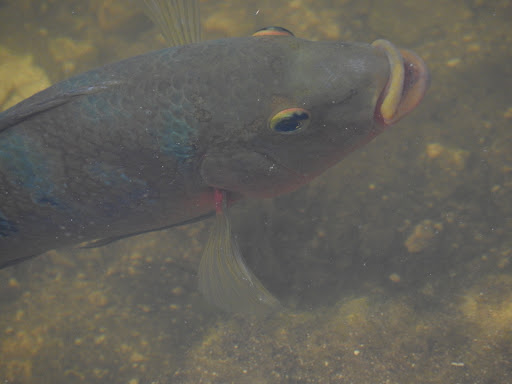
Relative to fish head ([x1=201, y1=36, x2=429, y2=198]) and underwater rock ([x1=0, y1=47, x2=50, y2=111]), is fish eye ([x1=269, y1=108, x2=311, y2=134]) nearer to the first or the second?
fish head ([x1=201, y1=36, x2=429, y2=198])

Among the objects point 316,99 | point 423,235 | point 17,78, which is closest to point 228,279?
point 316,99

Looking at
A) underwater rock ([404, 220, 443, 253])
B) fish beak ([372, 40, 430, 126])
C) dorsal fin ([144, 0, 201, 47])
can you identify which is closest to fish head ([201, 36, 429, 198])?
fish beak ([372, 40, 430, 126])

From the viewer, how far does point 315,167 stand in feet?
8.21

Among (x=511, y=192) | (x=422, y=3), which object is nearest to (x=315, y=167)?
(x=511, y=192)

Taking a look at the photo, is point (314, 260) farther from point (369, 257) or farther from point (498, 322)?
point (498, 322)

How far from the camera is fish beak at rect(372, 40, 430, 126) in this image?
211cm

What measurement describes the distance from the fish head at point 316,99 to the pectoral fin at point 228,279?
0.58 meters

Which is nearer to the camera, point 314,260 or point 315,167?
point 315,167

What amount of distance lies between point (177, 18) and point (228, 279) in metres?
2.27

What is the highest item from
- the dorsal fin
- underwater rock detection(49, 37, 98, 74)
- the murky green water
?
the dorsal fin

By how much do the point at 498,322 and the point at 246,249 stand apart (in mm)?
2273

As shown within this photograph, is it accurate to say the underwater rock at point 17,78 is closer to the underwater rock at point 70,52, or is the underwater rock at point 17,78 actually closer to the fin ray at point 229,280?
the underwater rock at point 70,52

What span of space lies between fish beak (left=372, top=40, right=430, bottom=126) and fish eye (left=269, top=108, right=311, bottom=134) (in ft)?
1.58

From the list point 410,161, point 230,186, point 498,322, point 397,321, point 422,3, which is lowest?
point 397,321
